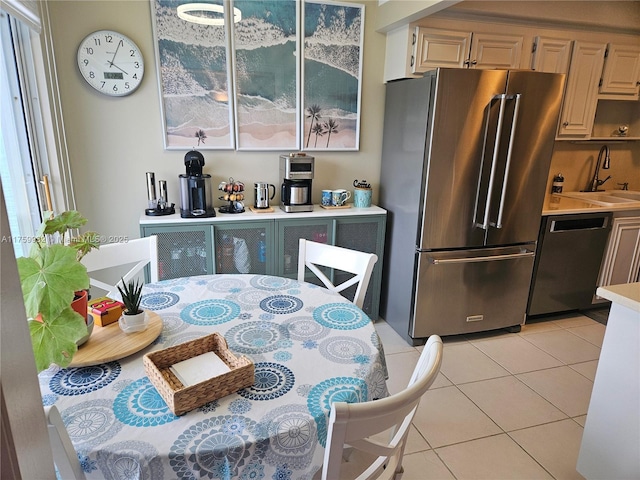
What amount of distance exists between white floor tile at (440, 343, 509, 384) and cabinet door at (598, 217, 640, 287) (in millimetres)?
1379

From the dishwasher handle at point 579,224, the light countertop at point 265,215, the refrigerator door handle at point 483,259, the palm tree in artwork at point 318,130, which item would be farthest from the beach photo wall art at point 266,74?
the dishwasher handle at point 579,224

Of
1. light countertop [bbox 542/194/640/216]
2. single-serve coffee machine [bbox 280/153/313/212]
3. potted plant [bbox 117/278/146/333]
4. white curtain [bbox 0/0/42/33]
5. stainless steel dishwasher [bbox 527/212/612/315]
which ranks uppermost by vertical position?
white curtain [bbox 0/0/42/33]

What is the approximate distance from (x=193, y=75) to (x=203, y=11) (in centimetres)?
40

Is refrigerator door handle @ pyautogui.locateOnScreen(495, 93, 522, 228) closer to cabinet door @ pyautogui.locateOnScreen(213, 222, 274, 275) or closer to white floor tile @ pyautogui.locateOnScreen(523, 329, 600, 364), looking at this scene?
white floor tile @ pyautogui.locateOnScreen(523, 329, 600, 364)

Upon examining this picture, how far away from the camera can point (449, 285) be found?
111 inches

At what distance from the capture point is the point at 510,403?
2283 mm

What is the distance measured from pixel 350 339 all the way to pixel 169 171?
6.51 feet

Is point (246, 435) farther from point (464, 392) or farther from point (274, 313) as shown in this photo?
point (464, 392)

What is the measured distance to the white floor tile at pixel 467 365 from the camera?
8.28 feet

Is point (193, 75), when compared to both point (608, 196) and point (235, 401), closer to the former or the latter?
point (235, 401)

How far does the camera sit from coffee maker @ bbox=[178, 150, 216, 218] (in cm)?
261

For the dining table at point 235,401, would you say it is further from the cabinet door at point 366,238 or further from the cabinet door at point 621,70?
the cabinet door at point 621,70

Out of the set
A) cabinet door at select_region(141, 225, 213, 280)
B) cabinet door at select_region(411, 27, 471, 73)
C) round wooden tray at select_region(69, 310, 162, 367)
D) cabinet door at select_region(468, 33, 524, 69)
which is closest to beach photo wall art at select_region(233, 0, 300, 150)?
cabinet door at select_region(141, 225, 213, 280)

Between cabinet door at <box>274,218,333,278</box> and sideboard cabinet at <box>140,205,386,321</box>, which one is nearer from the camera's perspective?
sideboard cabinet at <box>140,205,386,321</box>
